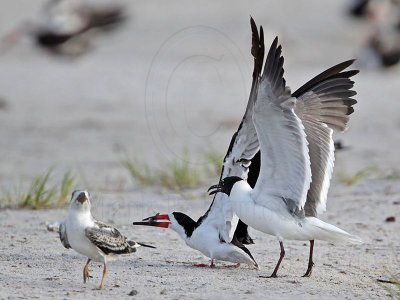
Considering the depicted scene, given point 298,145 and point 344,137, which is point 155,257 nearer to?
point 298,145

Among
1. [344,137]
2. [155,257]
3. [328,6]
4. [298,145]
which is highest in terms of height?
[328,6]

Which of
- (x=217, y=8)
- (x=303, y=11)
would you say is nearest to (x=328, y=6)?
(x=303, y=11)

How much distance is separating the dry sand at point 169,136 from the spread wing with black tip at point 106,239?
8.8 inches

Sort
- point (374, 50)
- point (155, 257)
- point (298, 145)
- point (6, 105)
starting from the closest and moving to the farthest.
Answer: point (298, 145) → point (155, 257) → point (6, 105) → point (374, 50)

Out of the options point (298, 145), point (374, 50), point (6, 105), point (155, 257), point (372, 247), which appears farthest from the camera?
point (374, 50)

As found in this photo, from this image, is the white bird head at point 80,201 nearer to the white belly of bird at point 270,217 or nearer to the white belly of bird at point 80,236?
the white belly of bird at point 80,236

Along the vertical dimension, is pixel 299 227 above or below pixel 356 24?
below

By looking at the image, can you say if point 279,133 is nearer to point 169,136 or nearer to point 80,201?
point 80,201

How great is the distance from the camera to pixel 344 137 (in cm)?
1445

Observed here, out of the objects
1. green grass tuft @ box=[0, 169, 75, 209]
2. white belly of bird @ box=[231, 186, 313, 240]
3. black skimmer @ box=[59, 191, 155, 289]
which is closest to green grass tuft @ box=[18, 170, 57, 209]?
green grass tuft @ box=[0, 169, 75, 209]

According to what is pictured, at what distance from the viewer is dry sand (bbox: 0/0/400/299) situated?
21.1 feet

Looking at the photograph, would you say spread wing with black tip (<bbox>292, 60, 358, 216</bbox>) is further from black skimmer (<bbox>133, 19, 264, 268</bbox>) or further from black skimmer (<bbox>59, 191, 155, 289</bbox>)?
black skimmer (<bbox>59, 191, 155, 289</bbox>)

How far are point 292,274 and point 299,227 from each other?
368mm

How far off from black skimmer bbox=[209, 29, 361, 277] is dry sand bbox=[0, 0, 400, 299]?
0.35 meters
